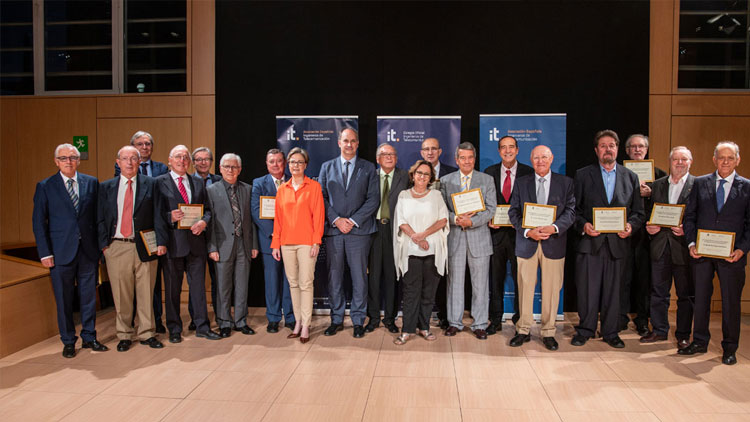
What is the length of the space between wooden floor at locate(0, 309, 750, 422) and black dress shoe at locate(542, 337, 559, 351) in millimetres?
48

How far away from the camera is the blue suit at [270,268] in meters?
4.53

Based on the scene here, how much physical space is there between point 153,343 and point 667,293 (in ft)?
15.2

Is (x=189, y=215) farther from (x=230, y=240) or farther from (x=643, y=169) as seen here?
(x=643, y=169)

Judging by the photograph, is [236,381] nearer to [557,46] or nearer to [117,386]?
[117,386]

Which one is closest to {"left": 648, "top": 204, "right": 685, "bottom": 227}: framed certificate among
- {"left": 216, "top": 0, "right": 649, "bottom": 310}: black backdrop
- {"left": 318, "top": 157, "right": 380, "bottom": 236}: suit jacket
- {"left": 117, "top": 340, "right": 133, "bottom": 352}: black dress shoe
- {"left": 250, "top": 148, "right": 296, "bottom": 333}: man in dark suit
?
{"left": 216, "top": 0, "right": 649, "bottom": 310}: black backdrop

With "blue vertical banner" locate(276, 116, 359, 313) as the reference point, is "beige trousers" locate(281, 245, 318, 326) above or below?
below

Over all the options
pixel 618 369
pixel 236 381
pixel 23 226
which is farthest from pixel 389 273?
pixel 23 226

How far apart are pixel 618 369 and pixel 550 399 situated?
888mm

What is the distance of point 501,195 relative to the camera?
14.9 feet

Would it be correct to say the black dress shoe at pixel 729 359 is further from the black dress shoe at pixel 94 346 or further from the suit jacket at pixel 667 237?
the black dress shoe at pixel 94 346

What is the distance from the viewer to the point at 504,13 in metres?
5.15

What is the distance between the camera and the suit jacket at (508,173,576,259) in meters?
4.07

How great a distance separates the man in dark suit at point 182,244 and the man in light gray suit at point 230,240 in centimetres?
10

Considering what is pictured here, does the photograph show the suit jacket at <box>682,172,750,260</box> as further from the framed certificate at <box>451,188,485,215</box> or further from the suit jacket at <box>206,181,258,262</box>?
the suit jacket at <box>206,181,258,262</box>
